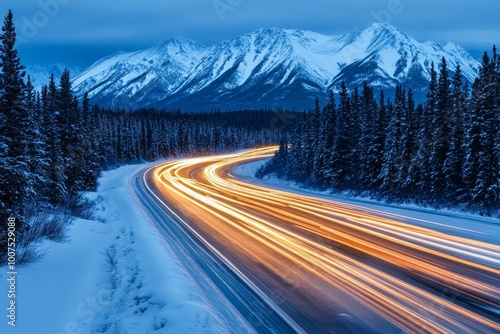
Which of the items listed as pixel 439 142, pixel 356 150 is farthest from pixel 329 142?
pixel 439 142

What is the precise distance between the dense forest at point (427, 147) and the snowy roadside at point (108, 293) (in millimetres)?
16141

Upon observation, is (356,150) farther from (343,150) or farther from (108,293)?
(108,293)

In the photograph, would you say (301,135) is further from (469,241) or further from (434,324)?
(434,324)

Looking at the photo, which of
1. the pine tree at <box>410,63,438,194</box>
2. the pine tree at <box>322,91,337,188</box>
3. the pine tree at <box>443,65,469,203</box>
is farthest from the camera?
the pine tree at <box>322,91,337,188</box>

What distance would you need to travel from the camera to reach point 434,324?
5605mm

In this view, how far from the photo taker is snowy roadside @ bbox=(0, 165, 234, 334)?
19.3 ft

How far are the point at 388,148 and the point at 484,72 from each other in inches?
358

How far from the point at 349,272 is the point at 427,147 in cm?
2099

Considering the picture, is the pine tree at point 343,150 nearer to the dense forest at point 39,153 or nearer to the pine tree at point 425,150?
the pine tree at point 425,150

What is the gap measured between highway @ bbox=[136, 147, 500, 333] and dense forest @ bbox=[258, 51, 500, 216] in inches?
367

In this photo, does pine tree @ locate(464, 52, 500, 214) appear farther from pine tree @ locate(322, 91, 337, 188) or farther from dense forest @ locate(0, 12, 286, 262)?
dense forest @ locate(0, 12, 286, 262)

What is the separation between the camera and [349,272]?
8.22 m

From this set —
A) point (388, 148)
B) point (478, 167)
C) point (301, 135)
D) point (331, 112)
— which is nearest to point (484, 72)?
point (478, 167)

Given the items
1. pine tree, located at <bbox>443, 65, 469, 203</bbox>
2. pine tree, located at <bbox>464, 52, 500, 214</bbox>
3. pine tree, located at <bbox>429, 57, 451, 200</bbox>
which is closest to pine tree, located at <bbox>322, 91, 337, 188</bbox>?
pine tree, located at <bbox>429, 57, 451, 200</bbox>
